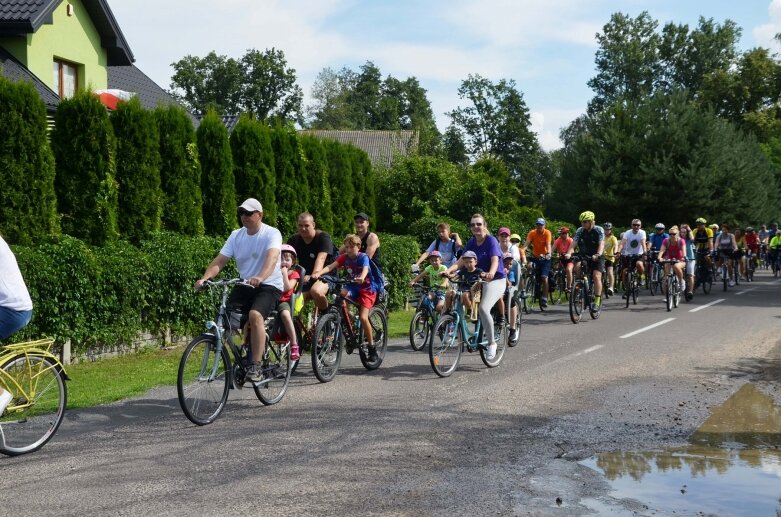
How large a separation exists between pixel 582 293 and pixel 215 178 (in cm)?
746

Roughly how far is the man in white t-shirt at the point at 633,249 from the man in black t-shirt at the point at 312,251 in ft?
40.1

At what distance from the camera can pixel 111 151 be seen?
1586 centimetres

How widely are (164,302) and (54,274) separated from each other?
2358 millimetres

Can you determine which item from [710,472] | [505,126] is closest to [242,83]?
[505,126]

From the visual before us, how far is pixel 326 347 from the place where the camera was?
33.4 feet

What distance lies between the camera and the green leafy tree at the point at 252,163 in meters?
19.9

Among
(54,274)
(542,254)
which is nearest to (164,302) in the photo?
(54,274)

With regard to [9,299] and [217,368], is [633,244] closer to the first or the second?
[217,368]

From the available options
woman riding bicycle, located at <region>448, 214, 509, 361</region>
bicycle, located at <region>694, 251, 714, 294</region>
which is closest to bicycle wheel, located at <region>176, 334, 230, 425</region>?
woman riding bicycle, located at <region>448, 214, 509, 361</region>

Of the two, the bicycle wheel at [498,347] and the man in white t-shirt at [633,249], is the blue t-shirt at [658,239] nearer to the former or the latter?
the man in white t-shirt at [633,249]

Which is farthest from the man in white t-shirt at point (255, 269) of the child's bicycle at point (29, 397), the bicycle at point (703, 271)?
the bicycle at point (703, 271)

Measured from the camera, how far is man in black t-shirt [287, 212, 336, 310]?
10.9 m

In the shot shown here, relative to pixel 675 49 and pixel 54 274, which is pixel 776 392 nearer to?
pixel 54 274

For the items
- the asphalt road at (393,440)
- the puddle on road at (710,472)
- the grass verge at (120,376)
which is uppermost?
the grass verge at (120,376)
